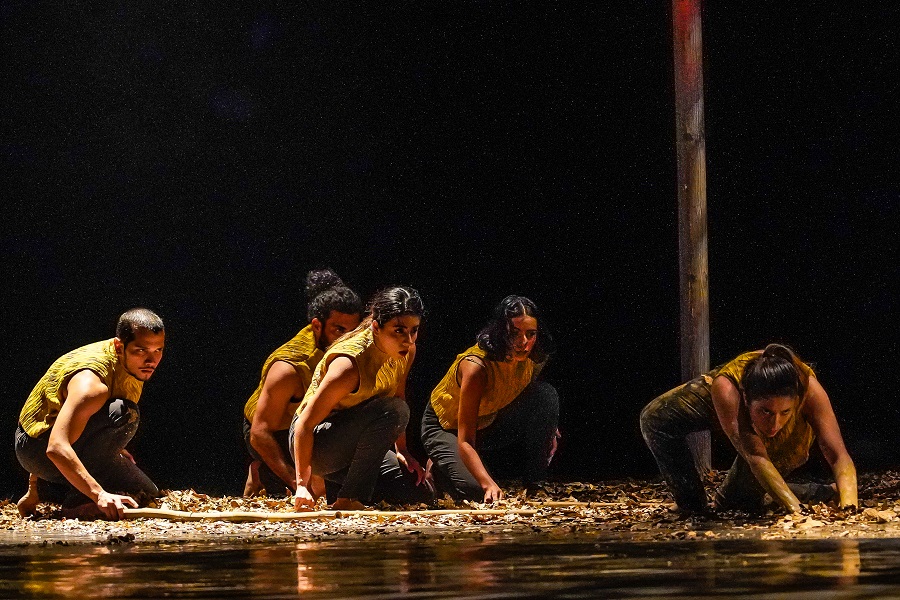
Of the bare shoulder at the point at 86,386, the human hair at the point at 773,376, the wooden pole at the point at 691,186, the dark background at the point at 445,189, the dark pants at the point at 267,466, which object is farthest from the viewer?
the dark background at the point at 445,189

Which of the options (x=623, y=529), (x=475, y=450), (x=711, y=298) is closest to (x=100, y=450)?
(x=475, y=450)

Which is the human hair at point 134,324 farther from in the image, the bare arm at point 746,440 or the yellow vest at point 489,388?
the bare arm at point 746,440

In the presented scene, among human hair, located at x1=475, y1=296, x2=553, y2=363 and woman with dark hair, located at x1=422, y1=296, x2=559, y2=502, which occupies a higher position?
human hair, located at x1=475, y1=296, x2=553, y2=363

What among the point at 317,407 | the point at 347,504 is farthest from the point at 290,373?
the point at 347,504

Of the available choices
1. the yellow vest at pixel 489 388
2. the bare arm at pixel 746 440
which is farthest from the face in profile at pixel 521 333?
the bare arm at pixel 746 440

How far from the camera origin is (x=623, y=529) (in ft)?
16.3

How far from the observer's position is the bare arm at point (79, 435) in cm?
→ 544

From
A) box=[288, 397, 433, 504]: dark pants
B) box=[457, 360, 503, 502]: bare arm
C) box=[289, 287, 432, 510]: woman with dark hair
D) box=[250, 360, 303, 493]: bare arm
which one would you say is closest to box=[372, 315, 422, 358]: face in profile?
box=[289, 287, 432, 510]: woman with dark hair

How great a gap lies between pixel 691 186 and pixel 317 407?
2.12m

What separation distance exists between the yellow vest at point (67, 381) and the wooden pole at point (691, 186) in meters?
2.49

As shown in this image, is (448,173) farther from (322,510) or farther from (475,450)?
(322,510)

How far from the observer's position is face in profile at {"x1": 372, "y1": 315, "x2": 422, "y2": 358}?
5652 mm

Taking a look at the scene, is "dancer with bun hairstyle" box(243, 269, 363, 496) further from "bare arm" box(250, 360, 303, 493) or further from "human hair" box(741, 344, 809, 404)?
"human hair" box(741, 344, 809, 404)

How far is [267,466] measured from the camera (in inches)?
256
